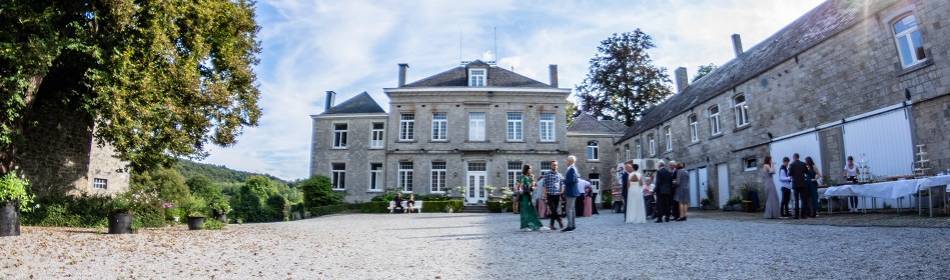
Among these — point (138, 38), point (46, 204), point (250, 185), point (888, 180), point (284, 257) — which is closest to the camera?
point (284, 257)

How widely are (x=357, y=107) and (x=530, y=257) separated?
26382 mm

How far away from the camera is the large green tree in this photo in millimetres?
10836

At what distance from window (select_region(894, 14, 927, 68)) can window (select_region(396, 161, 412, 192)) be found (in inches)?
861

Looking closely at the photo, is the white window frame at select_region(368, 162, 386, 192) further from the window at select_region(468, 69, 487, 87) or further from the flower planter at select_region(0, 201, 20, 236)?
the flower planter at select_region(0, 201, 20, 236)

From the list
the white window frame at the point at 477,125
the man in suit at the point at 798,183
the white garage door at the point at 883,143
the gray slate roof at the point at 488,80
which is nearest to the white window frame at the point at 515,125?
the white window frame at the point at 477,125

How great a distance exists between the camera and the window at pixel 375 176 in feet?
97.2

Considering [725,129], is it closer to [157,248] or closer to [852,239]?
[852,239]

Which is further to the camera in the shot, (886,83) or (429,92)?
(429,92)

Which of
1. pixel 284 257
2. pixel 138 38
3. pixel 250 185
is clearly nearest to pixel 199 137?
pixel 138 38

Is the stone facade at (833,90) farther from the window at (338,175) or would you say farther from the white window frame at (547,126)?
the window at (338,175)

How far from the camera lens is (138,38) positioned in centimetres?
1198

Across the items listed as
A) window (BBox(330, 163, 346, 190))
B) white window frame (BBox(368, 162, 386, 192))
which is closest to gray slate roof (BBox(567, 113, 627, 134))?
white window frame (BBox(368, 162, 386, 192))

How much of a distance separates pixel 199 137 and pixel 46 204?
4074 mm

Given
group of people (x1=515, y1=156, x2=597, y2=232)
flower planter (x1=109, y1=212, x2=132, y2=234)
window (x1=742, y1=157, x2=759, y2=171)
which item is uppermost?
window (x1=742, y1=157, x2=759, y2=171)
